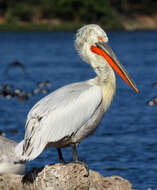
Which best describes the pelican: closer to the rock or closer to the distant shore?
the rock

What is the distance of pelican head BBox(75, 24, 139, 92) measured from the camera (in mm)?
6125

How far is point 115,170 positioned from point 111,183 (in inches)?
161

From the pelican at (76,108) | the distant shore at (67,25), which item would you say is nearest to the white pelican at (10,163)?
the pelican at (76,108)


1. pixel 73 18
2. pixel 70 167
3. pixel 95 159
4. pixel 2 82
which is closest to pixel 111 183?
pixel 70 167

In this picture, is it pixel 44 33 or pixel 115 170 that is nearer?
pixel 115 170

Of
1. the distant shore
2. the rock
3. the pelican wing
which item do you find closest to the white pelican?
the rock

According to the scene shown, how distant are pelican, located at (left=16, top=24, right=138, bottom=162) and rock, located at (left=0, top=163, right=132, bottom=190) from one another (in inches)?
5.7

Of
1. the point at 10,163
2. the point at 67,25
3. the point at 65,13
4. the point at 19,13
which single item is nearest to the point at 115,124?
the point at 10,163

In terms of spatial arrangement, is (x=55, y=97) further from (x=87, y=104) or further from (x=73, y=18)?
(x=73, y=18)

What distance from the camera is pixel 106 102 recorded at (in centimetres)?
604

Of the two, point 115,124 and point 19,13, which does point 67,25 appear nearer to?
point 19,13

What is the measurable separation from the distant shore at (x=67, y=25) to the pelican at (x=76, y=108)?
57.7m

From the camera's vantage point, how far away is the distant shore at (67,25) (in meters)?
64.0

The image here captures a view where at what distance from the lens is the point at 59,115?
19.0ft
